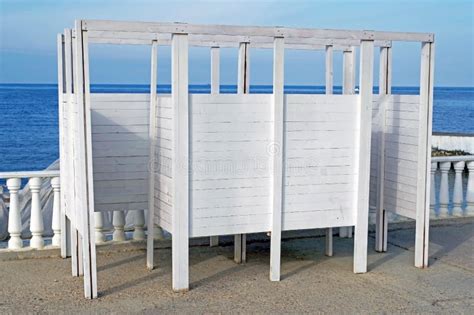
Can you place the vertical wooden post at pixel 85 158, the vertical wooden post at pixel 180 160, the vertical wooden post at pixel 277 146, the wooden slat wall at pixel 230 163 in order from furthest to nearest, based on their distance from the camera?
the vertical wooden post at pixel 277 146
the wooden slat wall at pixel 230 163
the vertical wooden post at pixel 180 160
the vertical wooden post at pixel 85 158

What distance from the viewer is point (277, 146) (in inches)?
246

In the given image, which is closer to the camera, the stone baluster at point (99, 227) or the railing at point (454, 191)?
the stone baluster at point (99, 227)

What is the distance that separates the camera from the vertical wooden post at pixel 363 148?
21.0 ft

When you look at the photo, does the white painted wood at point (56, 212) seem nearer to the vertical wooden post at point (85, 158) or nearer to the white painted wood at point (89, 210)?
the vertical wooden post at point (85, 158)

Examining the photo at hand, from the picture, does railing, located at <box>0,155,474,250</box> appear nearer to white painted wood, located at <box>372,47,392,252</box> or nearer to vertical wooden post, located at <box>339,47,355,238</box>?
white painted wood, located at <box>372,47,392,252</box>

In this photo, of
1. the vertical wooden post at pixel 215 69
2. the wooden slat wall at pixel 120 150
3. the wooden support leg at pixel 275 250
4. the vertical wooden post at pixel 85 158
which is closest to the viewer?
the vertical wooden post at pixel 85 158

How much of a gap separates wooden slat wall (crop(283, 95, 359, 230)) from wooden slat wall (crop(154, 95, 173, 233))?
3.45 feet

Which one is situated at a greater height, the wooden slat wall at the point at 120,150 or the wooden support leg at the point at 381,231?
the wooden slat wall at the point at 120,150

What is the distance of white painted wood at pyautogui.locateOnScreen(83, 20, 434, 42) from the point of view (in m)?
5.54

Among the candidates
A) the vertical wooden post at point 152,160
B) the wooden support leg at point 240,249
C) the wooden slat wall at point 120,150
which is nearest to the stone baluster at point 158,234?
the wooden slat wall at point 120,150

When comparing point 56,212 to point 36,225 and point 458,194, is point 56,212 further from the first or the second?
point 458,194

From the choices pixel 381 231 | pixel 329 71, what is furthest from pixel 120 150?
pixel 381 231

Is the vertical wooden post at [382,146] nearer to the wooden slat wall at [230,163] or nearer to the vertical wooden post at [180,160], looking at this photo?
the wooden slat wall at [230,163]

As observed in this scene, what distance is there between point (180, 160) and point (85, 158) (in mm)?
785
